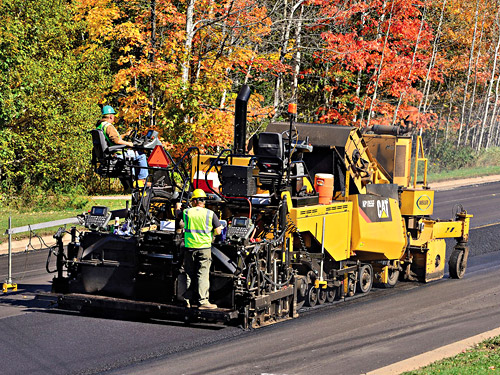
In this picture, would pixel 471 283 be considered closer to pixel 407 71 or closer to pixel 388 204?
pixel 388 204

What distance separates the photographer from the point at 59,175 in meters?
28.2

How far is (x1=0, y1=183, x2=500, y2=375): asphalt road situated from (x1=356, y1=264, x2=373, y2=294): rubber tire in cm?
18

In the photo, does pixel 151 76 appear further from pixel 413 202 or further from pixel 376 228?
pixel 376 228

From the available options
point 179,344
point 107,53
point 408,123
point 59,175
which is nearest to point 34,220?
point 59,175

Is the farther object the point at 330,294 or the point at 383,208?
the point at 383,208

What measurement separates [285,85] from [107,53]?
785cm

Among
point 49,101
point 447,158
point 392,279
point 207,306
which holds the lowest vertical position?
point 392,279

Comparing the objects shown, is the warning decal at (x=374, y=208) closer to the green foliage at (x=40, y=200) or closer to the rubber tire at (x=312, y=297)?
the rubber tire at (x=312, y=297)

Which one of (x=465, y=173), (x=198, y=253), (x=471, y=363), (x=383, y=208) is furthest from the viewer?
(x=465, y=173)

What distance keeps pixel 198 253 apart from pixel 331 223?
311 cm

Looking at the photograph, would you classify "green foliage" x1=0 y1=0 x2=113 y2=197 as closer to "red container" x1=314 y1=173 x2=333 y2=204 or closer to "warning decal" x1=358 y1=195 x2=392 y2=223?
"warning decal" x1=358 y1=195 x2=392 y2=223

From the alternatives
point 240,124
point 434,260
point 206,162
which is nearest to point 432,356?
point 240,124

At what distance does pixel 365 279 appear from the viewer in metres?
15.9

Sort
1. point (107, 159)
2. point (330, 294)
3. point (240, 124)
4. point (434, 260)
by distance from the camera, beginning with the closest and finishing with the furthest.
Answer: point (107, 159) → point (240, 124) → point (330, 294) → point (434, 260)
